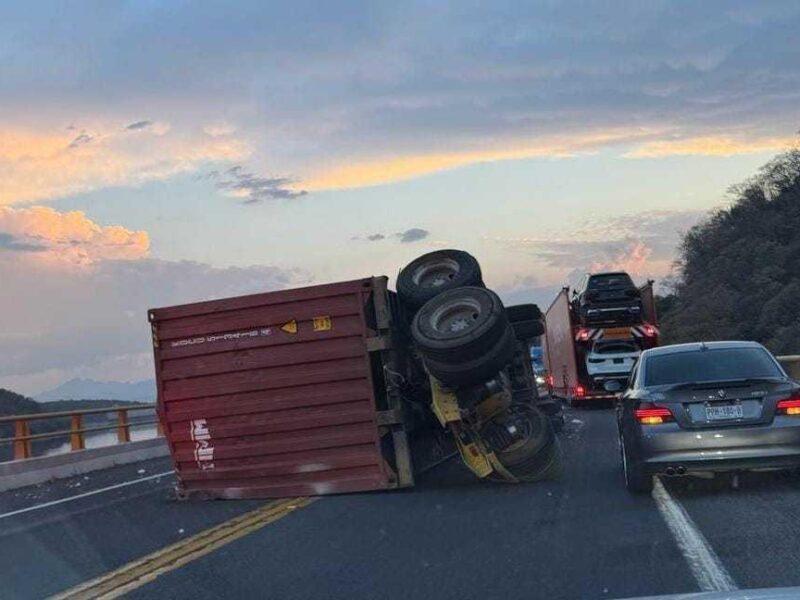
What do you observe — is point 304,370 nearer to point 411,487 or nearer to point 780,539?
Result: point 411,487

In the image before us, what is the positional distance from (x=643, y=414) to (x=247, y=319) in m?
4.95

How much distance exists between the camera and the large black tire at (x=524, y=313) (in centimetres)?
1575

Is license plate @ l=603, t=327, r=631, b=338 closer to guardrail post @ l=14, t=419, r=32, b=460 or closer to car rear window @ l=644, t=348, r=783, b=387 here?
guardrail post @ l=14, t=419, r=32, b=460

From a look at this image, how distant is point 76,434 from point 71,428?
161mm

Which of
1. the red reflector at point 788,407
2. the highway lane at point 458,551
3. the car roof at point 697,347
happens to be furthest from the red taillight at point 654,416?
the car roof at point 697,347

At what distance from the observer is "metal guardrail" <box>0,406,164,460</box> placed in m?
18.2

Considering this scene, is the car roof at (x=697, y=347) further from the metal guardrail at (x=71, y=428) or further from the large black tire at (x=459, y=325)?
the metal guardrail at (x=71, y=428)

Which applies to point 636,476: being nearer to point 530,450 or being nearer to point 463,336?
point 530,450

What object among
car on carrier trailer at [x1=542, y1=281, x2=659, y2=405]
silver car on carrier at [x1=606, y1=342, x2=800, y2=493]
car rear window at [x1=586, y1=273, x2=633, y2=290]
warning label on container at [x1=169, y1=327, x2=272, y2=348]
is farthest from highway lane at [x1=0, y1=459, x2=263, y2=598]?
car rear window at [x1=586, y1=273, x2=633, y2=290]

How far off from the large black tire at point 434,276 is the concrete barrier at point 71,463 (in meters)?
8.19

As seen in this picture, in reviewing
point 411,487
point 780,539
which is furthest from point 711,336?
point 780,539

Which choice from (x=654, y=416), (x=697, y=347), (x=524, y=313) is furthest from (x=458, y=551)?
(x=524, y=313)

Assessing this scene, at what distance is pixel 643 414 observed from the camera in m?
10.3

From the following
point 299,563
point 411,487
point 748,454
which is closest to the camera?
point 299,563
